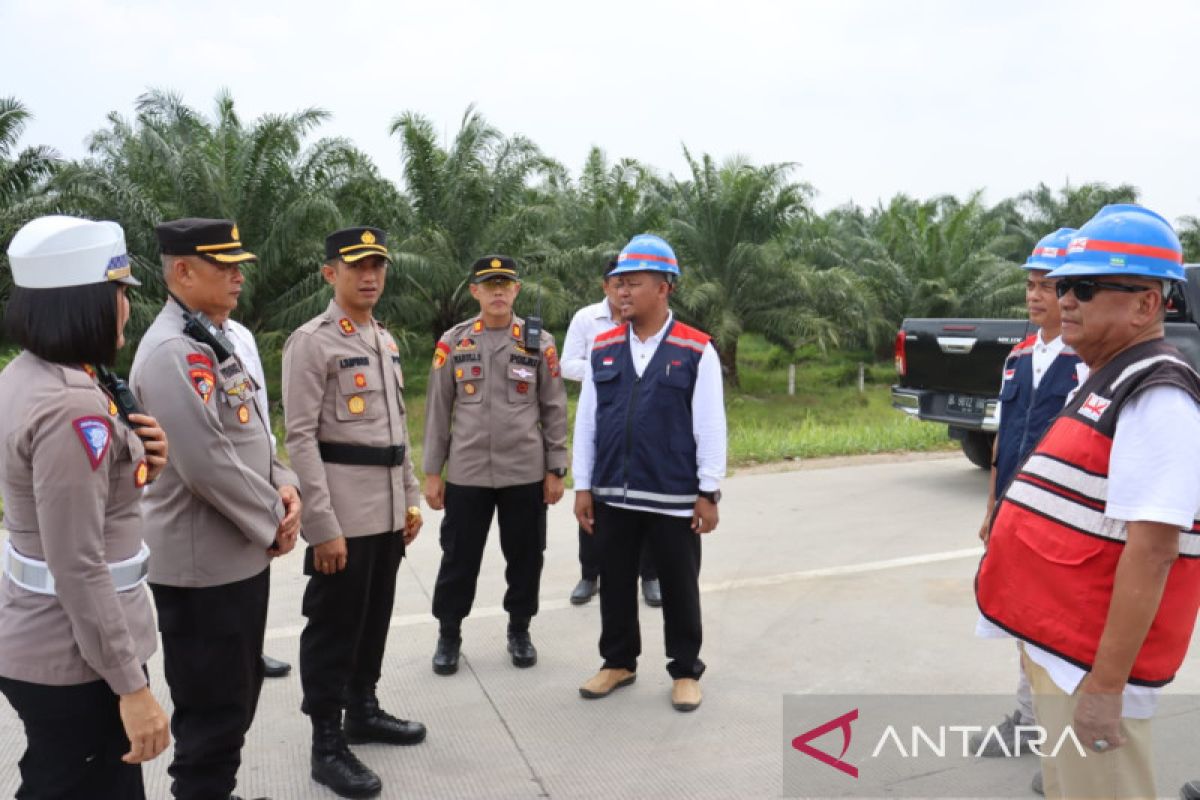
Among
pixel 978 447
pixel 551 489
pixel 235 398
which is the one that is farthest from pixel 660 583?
pixel 978 447

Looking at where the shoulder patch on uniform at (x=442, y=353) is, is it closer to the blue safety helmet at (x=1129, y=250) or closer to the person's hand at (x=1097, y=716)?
the blue safety helmet at (x=1129, y=250)

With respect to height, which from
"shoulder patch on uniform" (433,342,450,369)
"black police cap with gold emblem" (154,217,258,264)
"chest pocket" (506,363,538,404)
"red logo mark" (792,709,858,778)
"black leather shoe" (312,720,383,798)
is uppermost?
"black police cap with gold emblem" (154,217,258,264)

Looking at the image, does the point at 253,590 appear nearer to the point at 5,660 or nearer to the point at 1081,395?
the point at 5,660

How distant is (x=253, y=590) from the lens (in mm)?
2748

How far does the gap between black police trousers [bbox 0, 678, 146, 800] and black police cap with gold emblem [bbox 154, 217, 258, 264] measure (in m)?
1.25

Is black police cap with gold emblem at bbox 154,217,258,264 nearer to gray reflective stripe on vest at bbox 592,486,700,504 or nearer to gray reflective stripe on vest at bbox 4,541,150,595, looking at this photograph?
gray reflective stripe on vest at bbox 4,541,150,595

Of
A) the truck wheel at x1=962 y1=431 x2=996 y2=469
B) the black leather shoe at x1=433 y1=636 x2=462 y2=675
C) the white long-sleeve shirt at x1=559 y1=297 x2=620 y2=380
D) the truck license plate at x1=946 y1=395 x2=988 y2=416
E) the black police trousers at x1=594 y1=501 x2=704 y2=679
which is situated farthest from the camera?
the truck wheel at x1=962 y1=431 x2=996 y2=469

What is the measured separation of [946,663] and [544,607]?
2.01 m

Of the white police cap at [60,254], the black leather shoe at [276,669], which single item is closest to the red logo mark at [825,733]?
the black leather shoe at [276,669]

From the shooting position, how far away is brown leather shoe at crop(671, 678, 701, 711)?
377 centimetres

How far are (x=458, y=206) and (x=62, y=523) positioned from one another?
15.1 metres

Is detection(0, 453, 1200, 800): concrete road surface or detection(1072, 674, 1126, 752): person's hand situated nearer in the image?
detection(1072, 674, 1126, 752): person's hand

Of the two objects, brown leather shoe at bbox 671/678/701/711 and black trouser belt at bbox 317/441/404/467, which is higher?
black trouser belt at bbox 317/441/404/467

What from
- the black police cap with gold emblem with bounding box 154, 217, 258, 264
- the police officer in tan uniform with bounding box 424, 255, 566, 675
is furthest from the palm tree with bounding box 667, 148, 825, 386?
the black police cap with gold emblem with bounding box 154, 217, 258, 264
